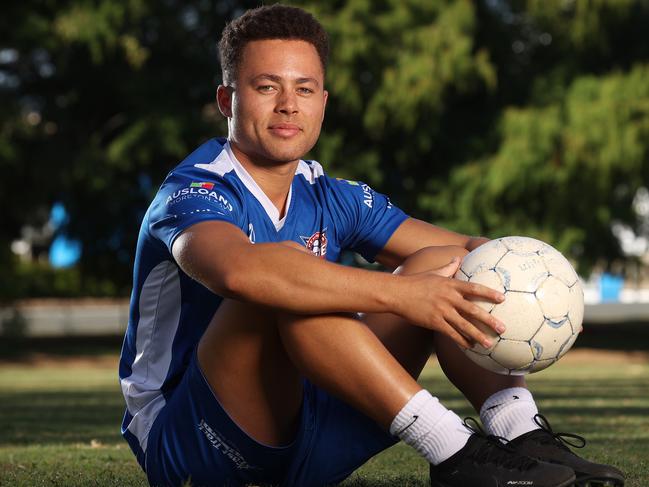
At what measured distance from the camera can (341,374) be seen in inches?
127

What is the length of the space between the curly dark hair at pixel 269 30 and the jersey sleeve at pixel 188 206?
19.7 inches

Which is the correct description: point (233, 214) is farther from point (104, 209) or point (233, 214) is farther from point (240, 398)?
point (104, 209)

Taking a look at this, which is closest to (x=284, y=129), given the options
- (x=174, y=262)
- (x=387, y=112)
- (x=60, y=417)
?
(x=174, y=262)

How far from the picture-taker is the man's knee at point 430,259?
3643 millimetres

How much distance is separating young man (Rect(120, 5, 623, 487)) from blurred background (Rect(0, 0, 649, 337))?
50.0 ft

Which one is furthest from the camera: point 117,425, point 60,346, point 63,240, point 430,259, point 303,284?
point 60,346

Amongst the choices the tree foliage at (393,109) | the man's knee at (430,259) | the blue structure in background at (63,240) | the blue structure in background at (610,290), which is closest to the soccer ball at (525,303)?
the man's knee at (430,259)

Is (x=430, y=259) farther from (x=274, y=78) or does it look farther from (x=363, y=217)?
(x=274, y=78)

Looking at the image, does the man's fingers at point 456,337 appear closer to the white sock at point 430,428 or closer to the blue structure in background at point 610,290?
the white sock at point 430,428

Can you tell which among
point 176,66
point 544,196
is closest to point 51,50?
point 176,66

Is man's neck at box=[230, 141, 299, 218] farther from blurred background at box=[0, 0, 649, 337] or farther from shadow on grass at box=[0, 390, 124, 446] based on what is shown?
blurred background at box=[0, 0, 649, 337]

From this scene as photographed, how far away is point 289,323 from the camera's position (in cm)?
320

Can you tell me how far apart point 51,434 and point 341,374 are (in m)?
4.42

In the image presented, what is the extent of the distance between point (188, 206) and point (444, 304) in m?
0.86
